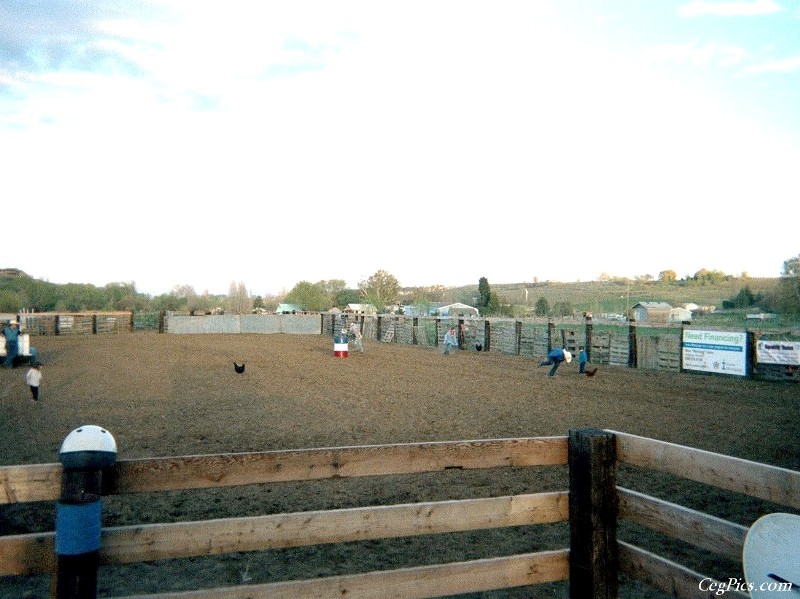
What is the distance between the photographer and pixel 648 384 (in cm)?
2261

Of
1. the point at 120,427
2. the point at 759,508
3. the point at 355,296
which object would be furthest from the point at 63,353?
the point at 355,296

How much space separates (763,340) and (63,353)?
30610mm

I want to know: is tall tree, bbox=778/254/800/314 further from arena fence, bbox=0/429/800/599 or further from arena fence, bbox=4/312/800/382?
arena fence, bbox=0/429/800/599

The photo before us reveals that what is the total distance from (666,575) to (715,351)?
2446cm

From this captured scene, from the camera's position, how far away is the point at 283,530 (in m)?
3.39

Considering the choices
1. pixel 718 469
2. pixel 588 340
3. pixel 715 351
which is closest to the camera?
pixel 718 469

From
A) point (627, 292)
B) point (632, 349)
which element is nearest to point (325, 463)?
point (632, 349)

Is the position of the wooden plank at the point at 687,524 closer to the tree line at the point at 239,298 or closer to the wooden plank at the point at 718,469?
the wooden plank at the point at 718,469

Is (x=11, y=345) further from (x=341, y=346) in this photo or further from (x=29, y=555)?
(x=29, y=555)

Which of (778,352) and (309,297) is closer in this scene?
(778,352)

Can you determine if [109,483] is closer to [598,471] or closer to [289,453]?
[289,453]

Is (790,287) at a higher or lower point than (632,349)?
higher

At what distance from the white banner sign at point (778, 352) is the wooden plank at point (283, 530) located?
75.4ft

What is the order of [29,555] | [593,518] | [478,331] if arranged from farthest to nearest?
[478,331]
[593,518]
[29,555]
